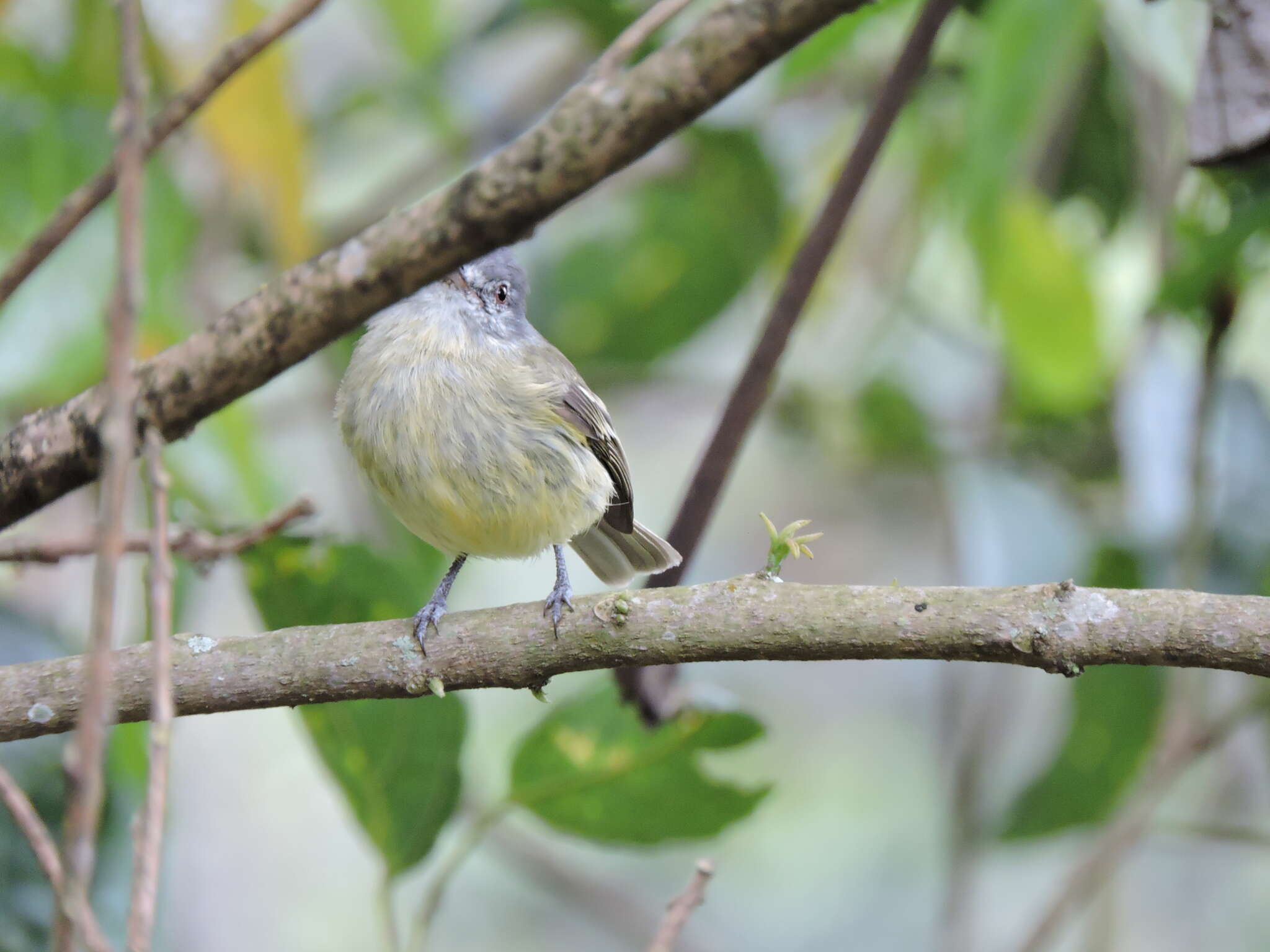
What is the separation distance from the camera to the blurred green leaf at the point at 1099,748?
10.3 feet

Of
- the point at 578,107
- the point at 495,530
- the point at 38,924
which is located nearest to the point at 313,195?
the point at 495,530

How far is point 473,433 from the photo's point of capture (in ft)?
8.81

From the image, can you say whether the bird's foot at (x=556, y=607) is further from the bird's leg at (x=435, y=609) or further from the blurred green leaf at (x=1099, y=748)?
the blurred green leaf at (x=1099, y=748)

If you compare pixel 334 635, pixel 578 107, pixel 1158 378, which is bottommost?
pixel 1158 378

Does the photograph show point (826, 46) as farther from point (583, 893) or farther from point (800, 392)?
point (583, 893)

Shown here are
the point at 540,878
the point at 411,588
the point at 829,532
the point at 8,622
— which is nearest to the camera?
the point at 411,588

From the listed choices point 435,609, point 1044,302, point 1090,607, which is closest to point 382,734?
point 435,609

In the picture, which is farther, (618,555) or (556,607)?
(618,555)

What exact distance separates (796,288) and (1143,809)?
5.11 ft

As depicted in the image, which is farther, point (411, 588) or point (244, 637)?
point (411, 588)

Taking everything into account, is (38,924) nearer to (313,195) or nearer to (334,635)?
(334,635)

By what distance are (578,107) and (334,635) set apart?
0.90 meters

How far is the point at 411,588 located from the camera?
2.40 meters

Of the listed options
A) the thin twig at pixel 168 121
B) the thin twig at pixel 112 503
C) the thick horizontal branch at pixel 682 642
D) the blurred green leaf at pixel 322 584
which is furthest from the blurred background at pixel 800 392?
the thin twig at pixel 112 503
